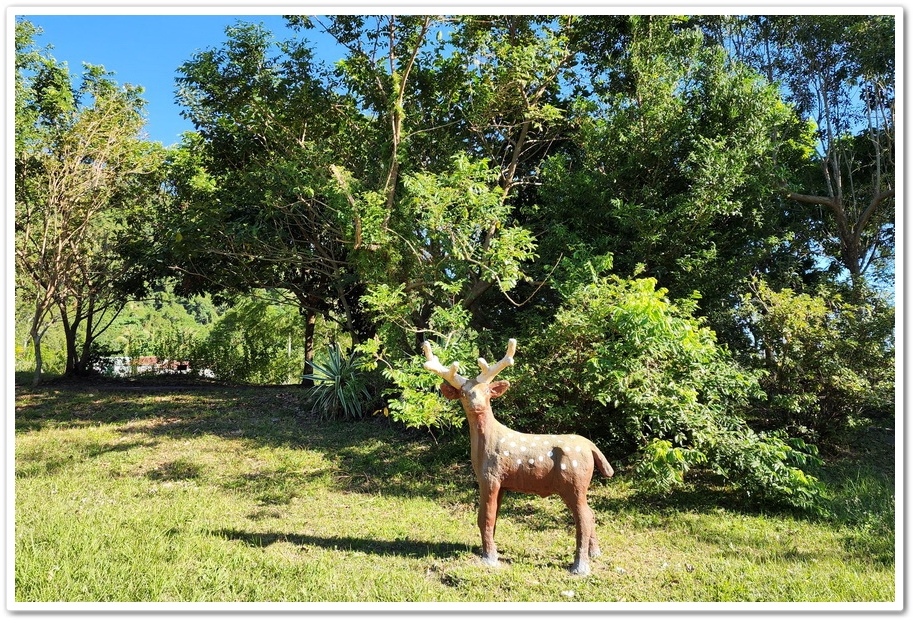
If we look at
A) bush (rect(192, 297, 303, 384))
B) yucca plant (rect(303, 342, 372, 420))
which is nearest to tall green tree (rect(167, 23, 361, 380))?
yucca plant (rect(303, 342, 372, 420))

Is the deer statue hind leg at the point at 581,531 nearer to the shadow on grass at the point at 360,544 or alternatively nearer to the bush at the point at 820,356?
the shadow on grass at the point at 360,544

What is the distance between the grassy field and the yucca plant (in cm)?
97

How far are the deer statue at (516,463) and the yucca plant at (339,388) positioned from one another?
201 inches

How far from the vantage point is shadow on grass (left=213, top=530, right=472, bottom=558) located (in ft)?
15.0

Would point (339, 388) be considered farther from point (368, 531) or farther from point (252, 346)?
point (252, 346)

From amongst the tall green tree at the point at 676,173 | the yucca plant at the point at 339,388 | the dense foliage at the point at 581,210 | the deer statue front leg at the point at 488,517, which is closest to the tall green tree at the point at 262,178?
the dense foliage at the point at 581,210

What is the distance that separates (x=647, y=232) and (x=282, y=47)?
18.6 feet

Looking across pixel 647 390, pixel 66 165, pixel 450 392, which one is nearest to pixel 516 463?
pixel 450 392

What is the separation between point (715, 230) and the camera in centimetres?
813

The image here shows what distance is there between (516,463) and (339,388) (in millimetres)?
5662

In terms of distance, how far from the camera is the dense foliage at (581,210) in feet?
20.3

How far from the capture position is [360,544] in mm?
4766
